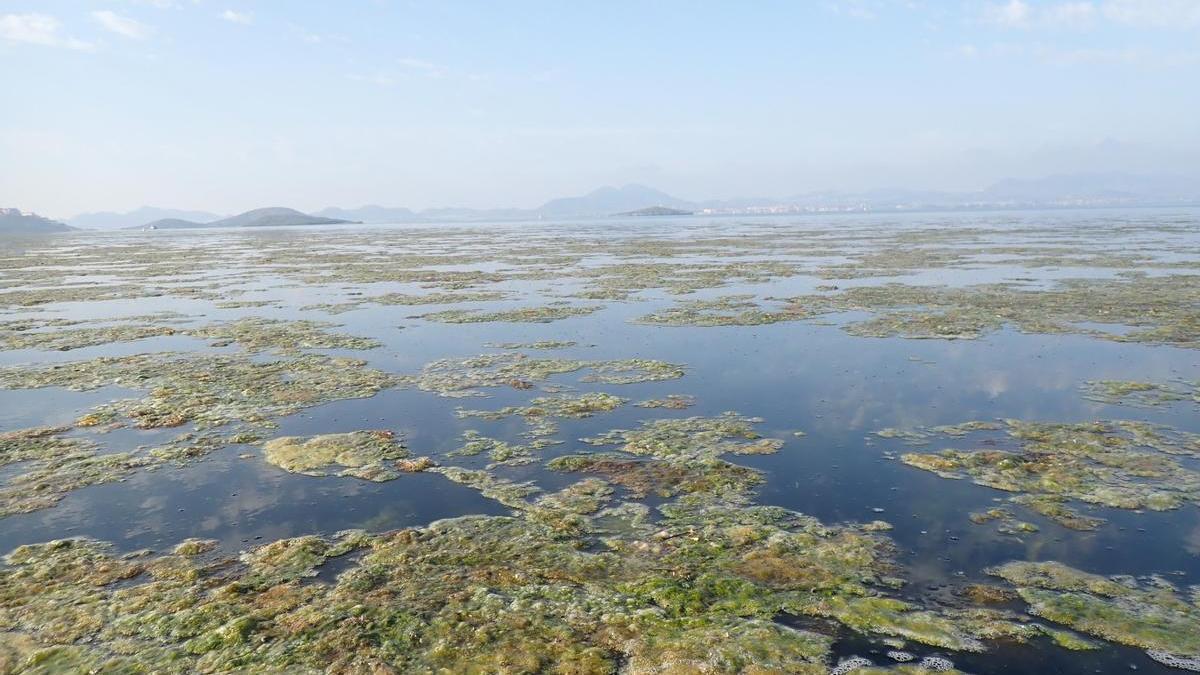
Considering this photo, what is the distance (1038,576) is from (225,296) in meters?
48.3

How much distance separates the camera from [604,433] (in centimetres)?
1786

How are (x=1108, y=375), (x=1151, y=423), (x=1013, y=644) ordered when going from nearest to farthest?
(x=1013, y=644)
(x=1151, y=423)
(x=1108, y=375)

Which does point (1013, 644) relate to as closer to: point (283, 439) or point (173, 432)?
point (283, 439)

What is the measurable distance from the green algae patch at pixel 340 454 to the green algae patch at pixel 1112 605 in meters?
12.8

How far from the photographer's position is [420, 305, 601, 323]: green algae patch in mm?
34500

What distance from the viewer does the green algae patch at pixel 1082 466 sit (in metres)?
13.1

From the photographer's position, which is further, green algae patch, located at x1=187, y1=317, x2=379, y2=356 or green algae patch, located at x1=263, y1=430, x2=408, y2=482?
green algae patch, located at x1=187, y1=317, x2=379, y2=356

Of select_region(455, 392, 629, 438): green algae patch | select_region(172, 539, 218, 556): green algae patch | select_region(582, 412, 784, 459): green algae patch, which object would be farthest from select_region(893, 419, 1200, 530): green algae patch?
select_region(172, 539, 218, 556): green algae patch

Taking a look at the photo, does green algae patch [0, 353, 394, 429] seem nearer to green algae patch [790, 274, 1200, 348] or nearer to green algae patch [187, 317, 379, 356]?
green algae patch [187, 317, 379, 356]

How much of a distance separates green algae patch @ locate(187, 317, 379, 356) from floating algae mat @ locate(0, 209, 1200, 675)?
34cm

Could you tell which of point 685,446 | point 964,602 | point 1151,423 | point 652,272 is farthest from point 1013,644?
point 652,272

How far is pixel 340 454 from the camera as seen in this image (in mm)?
16469

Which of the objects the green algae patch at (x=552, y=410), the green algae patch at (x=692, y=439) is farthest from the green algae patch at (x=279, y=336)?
the green algae patch at (x=692, y=439)

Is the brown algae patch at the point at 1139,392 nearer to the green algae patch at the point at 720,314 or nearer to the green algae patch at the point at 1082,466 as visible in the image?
the green algae patch at the point at 1082,466
